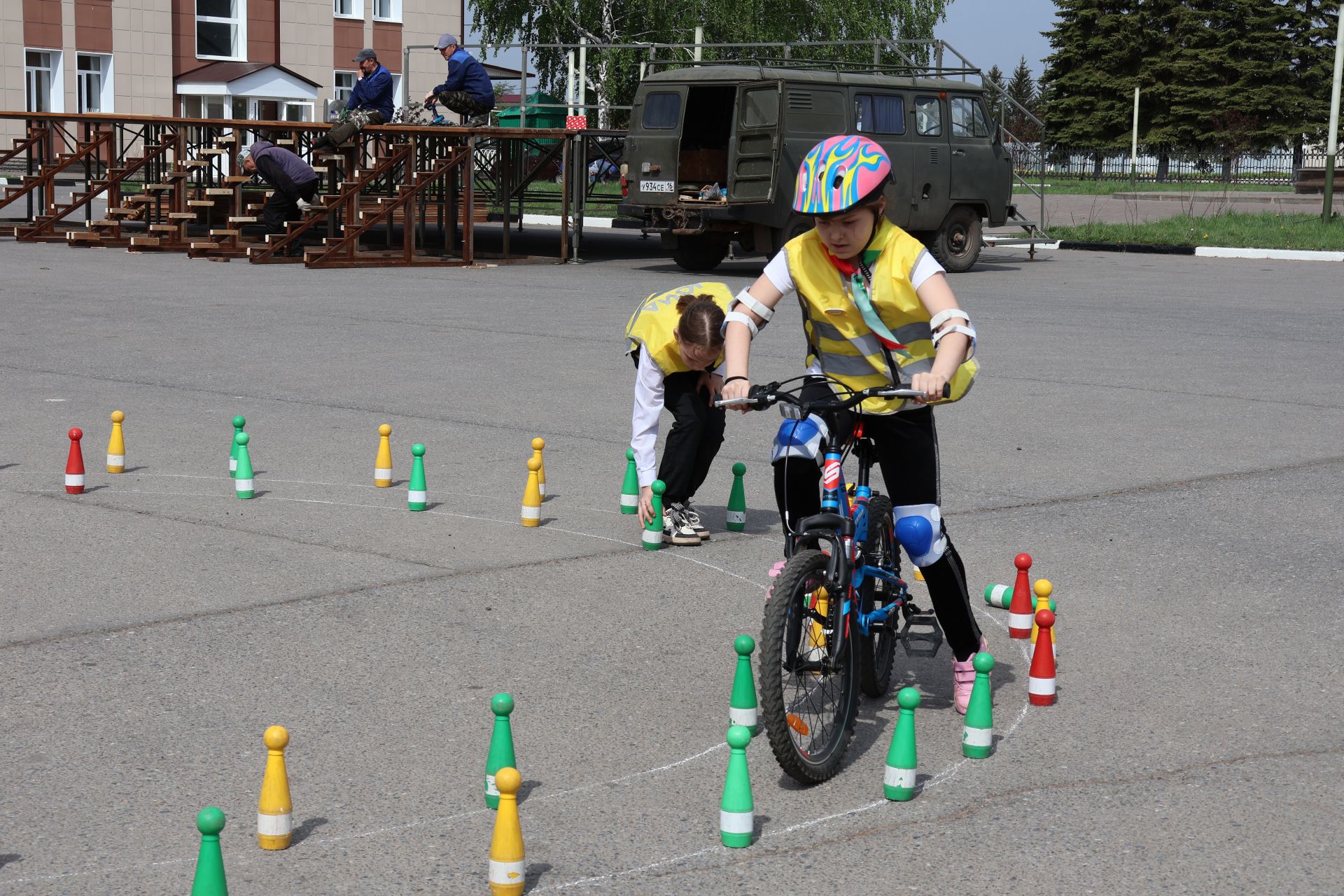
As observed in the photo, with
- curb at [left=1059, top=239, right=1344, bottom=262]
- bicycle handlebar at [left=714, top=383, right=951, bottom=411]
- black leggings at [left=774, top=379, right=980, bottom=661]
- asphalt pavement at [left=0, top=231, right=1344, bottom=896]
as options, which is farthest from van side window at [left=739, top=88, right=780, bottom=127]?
bicycle handlebar at [left=714, top=383, right=951, bottom=411]

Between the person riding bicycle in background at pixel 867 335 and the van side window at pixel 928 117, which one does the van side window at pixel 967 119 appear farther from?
the person riding bicycle in background at pixel 867 335

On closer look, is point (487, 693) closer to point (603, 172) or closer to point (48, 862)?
point (48, 862)

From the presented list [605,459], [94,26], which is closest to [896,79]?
[605,459]

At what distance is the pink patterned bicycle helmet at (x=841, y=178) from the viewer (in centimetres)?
461

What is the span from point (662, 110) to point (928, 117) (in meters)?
3.66

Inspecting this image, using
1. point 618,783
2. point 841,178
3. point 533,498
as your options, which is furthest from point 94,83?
point 618,783

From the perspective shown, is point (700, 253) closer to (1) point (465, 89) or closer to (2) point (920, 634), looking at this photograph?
(1) point (465, 89)

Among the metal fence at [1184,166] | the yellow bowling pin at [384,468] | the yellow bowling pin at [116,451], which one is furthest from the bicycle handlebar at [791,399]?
the metal fence at [1184,166]

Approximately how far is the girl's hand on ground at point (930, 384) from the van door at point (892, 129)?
17.5m

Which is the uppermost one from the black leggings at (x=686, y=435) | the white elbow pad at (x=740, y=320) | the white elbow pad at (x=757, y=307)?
the white elbow pad at (x=757, y=307)

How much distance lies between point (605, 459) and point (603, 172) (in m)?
24.1

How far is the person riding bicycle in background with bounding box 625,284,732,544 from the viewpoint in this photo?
7.27 metres

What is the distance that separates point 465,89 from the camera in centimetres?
2277

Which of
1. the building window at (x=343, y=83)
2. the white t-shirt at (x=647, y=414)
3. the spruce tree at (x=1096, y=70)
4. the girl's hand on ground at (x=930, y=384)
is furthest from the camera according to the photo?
the spruce tree at (x=1096, y=70)
